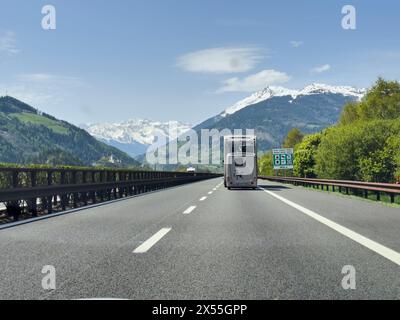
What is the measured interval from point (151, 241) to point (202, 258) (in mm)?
1580

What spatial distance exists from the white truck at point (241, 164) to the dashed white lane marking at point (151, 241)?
19304mm

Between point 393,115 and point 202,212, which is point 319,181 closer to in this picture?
point 202,212

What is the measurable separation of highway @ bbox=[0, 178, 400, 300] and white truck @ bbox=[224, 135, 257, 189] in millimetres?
17246

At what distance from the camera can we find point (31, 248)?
693cm

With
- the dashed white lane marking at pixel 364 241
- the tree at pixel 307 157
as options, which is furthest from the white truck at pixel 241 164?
the tree at pixel 307 157

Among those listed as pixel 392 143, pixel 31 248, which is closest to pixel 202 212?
pixel 31 248

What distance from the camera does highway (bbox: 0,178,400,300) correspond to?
4.44 m

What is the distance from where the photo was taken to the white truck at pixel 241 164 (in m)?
28.0

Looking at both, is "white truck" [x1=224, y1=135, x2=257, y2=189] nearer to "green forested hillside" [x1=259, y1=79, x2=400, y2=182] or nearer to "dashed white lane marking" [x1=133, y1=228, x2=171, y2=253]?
"dashed white lane marking" [x1=133, y1=228, x2=171, y2=253]

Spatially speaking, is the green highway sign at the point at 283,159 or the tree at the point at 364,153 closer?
the tree at the point at 364,153

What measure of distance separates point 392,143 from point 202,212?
45.0m

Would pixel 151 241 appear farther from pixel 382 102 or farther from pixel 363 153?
pixel 382 102

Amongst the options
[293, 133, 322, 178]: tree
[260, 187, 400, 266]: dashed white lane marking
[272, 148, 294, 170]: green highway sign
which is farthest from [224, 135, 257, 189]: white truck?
[293, 133, 322, 178]: tree

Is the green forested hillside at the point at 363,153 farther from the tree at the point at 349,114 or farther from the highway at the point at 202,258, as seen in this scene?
the highway at the point at 202,258
